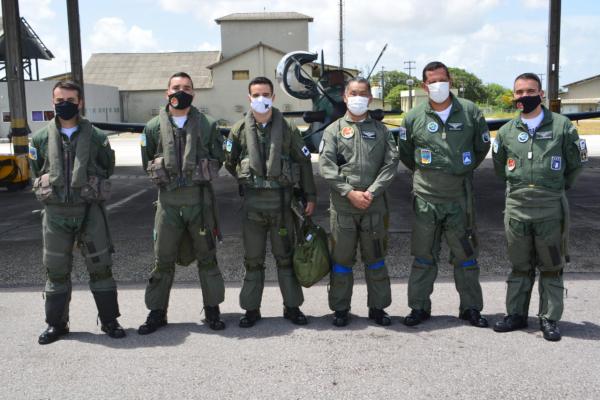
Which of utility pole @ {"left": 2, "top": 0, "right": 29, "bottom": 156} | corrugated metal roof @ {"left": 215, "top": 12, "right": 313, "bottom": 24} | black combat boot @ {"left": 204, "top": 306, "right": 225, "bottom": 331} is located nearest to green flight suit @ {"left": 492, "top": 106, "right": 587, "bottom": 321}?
black combat boot @ {"left": 204, "top": 306, "right": 225, "bottom": 331}

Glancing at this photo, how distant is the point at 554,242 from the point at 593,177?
11580 mm

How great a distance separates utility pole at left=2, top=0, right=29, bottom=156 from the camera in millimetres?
13938

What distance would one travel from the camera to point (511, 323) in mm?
4488

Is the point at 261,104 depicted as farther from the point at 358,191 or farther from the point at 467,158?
the point at 467,158

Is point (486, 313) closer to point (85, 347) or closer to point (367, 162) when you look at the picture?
point (367, 162)

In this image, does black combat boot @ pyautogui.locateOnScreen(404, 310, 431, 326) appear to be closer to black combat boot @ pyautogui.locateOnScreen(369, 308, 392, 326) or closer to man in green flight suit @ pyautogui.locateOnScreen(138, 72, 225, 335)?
black combat boot @ pyautogui.locateOnScreen(369, 308, 392, 326)

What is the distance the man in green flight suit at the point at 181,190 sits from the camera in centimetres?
455

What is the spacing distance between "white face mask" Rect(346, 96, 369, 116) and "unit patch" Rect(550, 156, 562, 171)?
1.46m

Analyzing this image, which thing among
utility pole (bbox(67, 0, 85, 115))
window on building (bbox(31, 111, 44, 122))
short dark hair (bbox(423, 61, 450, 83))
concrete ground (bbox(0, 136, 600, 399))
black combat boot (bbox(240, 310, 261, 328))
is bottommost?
concrete ground (bbox(0, 136, 600, 399))

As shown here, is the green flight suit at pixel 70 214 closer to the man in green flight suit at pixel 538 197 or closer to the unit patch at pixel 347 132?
the unit patch at pixel 347 132

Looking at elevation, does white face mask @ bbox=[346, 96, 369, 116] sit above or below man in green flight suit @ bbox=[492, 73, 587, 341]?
above

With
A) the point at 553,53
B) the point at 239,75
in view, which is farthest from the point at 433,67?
the point at 239,75

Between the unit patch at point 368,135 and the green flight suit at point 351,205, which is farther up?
the unit patch at point 368,135

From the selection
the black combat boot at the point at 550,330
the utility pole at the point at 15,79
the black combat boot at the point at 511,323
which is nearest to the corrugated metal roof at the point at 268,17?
the utility pole at the point at 15,79
